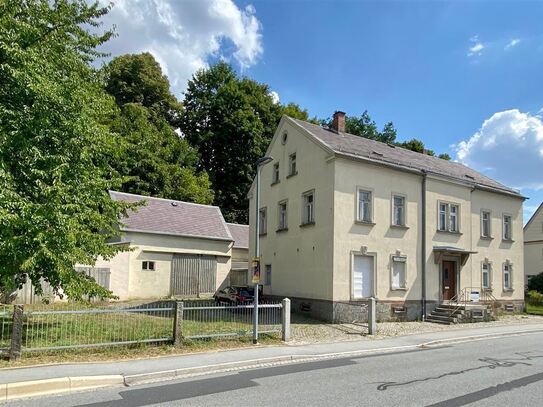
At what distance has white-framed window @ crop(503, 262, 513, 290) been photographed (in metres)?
27.8

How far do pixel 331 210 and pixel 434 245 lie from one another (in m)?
6.43

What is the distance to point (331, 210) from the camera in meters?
20.8

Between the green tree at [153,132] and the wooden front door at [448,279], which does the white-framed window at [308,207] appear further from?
the green tree at [153,132]

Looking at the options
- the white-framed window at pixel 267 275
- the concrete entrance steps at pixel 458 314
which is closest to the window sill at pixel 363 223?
the concrete entrance steps at pixel 458 314

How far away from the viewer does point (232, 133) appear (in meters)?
47.2

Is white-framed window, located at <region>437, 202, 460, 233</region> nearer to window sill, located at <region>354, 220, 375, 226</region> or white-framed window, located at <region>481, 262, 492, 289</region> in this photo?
white-framed window, located at <region>481, 262, 492, 289</region>

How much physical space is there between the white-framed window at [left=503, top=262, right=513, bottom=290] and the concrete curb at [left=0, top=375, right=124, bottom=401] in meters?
24.4

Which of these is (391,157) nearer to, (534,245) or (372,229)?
(372,229)

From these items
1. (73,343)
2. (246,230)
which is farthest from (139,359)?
(246,230)

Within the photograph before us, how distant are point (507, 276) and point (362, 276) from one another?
38.4 ft

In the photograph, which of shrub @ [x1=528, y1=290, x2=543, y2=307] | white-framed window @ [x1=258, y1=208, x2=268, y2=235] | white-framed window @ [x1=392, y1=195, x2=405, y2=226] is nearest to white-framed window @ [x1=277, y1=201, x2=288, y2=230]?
white-framed window @ [x1=258, y1=208, x2=268, y2=235]

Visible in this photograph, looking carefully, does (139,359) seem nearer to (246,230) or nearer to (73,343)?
(73,343)

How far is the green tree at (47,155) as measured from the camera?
10844mm

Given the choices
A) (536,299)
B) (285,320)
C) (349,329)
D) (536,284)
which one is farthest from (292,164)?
(536,284)
